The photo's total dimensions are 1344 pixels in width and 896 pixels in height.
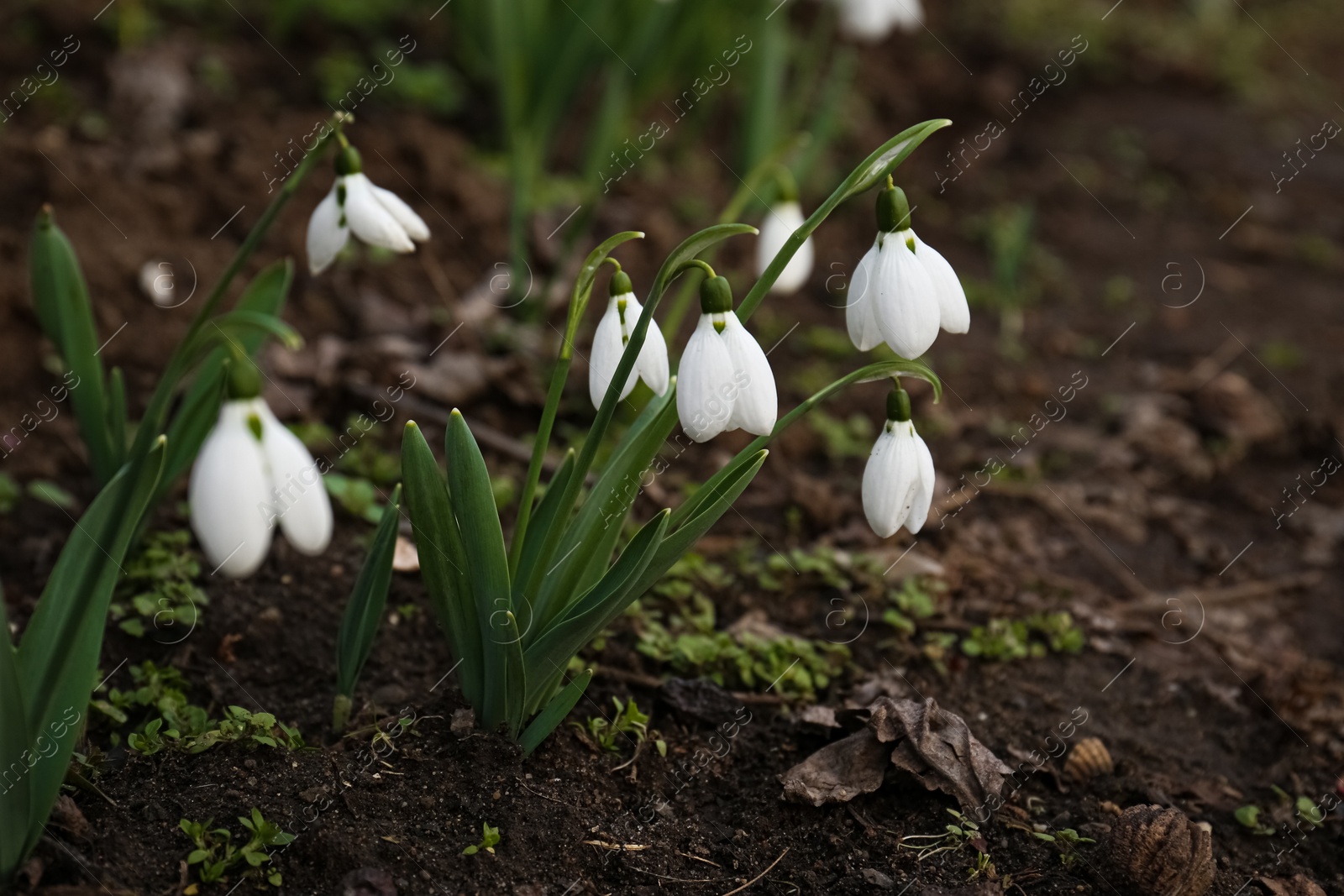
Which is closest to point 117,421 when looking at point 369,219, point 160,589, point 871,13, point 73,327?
point 73,327

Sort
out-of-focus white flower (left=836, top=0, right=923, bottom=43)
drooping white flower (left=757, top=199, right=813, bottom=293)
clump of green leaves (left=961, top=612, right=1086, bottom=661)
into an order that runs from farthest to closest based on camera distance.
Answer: out-of-focus white flower (left=836, top=0, right=923, bottom=43) < drooping white flower (left=757, top=199, right=813, bottom=293) < clump of green leaves (left=961, top=612, right=1086, bottom=661)

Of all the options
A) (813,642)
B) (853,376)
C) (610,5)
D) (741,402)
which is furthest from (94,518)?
(610,5)

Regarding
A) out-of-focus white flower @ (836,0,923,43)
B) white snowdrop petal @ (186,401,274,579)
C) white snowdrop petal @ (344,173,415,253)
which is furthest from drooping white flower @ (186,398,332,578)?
out-of-focus white flower @ (836,0,923,43)

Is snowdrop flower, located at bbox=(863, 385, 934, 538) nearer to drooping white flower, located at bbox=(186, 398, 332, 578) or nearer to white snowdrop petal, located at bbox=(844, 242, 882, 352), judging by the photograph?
white snowdrop petal, located at bbox=(844, 242, 882, 352)

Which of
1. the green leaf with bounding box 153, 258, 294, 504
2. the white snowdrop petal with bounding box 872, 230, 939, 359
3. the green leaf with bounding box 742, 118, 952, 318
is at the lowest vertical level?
the white snowdrop petal with bounding box 872, 230, 939, 359

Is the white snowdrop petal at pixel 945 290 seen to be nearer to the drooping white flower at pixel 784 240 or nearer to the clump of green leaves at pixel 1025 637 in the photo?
the drooping white flower at pixel 784 240

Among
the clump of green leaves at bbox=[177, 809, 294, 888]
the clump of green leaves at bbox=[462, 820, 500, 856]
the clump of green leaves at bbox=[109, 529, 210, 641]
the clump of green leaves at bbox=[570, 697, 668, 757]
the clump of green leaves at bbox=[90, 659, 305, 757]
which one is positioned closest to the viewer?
the clump of green leaves at bbox=[177, 809, 294, 888]

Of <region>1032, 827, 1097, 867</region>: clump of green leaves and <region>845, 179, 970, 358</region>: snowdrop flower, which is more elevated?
<region>845, 179, 970, 358</region>: snowdrop flower
